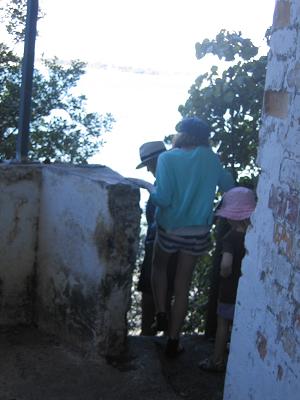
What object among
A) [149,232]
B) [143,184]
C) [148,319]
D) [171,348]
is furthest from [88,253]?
[148,319]

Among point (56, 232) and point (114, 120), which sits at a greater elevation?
point (114, 120)

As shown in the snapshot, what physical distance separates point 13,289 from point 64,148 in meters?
3.33

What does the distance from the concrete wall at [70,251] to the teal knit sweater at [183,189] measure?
318mm

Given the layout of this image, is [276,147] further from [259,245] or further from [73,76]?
[73,76]

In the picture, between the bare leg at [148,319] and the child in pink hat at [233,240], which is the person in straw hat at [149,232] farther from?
the child in pink hat at [233,240]

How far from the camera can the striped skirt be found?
4098 mm

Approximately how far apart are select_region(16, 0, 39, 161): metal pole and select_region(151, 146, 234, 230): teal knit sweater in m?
0.94

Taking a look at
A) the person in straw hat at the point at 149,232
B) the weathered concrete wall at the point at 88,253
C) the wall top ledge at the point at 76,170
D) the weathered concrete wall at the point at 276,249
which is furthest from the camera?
the person in straw hat at the point at 149,232

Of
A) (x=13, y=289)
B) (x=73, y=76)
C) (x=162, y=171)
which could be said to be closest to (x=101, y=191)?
(x=162, y=171)

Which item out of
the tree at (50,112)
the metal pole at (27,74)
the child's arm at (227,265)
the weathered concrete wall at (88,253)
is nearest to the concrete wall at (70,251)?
the weathered concrete wall at (88,253)

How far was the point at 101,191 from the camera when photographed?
3.68 m

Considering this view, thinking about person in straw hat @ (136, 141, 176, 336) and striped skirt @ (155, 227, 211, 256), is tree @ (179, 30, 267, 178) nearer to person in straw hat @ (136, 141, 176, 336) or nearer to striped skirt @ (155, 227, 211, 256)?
person in straw hat @ (136, 141, 176, 336)

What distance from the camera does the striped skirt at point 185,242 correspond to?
4.10 meters

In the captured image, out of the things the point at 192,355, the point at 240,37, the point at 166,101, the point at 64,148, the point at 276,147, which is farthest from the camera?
the point at 166,101
